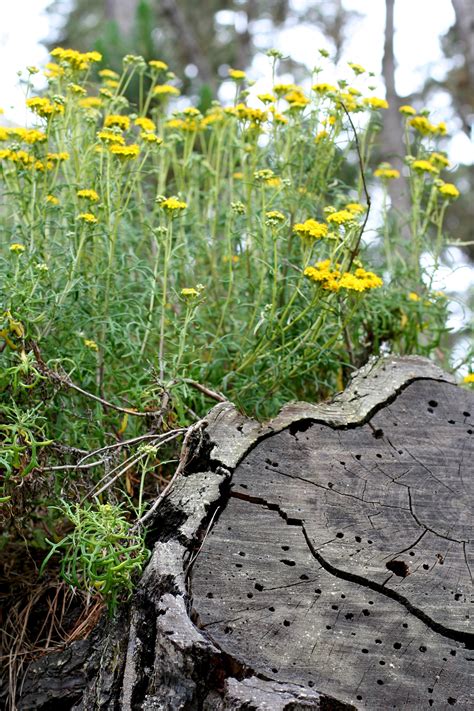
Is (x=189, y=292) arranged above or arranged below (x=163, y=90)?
below

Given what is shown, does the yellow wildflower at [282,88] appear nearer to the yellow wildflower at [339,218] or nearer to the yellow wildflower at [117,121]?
the yellow wildflower at [117,121]

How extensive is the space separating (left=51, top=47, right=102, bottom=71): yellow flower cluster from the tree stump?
1335 mm

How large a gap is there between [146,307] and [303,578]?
1285 mm

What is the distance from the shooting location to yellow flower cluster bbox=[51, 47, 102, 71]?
274 cm

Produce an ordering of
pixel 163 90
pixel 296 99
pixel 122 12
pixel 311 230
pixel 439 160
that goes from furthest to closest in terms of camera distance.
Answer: pixel 122 12, pixel 439 160, pixel 163 90, pixel 296 99, pixel 311 230

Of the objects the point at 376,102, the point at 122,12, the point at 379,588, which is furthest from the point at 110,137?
the point at 122,12

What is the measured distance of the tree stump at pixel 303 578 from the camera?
5.91ft

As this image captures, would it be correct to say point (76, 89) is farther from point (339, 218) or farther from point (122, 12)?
point (122, 12)

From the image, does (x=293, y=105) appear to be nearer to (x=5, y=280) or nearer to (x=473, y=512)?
(x=5, y=280)

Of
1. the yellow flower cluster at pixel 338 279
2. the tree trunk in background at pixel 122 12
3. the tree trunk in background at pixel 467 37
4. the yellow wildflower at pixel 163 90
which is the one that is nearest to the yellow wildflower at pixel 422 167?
the yellow flower cluster at pixel 338 279

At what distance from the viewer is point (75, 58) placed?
9.06 ft

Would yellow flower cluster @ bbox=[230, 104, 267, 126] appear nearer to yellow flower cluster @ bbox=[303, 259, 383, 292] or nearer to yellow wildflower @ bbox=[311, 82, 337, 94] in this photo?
yellow wildflower @ bbox=[311, 82, 337, 94]

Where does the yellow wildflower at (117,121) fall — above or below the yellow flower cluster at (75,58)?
below

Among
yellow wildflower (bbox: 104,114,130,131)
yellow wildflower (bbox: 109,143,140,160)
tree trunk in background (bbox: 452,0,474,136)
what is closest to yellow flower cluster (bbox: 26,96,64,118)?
yellow wildflower (bbox: 104,114,130,131)
